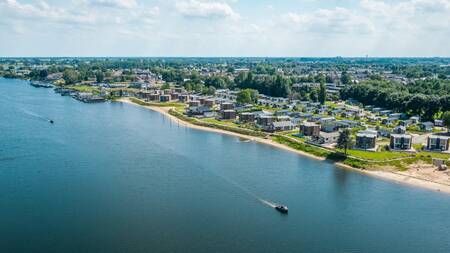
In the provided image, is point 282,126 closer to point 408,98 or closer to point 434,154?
point 434,154

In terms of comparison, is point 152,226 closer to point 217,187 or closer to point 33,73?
point 217,187

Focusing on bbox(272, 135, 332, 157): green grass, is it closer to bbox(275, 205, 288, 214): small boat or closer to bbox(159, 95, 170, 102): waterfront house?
bbox(275, 205, 288, 214): small boat

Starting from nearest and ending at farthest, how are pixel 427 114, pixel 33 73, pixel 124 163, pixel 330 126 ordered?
pixel 124 163
pixel 330 126
pixel 427 114
pixel 33 73

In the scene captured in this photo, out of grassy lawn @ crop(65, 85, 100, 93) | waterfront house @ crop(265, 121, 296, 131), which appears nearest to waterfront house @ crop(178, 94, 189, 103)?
grassy lawn @ crop(65, 85, 100, 93)

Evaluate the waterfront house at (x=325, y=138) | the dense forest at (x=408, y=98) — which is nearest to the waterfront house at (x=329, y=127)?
the waterfront house at (x=325, y=138)

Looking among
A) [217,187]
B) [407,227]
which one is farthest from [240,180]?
[407,227]

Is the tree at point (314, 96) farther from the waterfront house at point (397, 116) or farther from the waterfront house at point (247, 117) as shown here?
the waterfront house at point (247, 117)

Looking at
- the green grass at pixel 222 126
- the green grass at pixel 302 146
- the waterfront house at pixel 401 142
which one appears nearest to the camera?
the waterfront house at pixel 401 142
